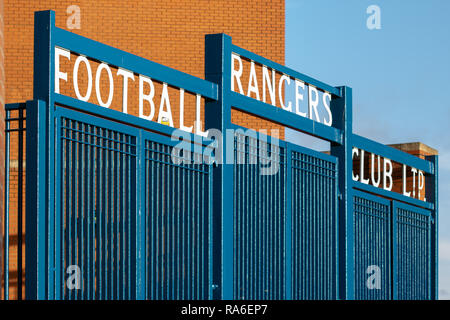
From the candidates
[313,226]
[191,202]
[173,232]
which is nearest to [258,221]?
[191,202]

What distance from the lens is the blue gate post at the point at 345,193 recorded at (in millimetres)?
11945

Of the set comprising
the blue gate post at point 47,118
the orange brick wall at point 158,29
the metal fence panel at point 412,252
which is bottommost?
the metal fence panel at point 412,252

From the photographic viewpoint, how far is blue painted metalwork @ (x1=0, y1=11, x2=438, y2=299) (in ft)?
25.2

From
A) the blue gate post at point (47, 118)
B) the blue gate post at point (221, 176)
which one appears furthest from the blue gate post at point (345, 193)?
the blue gate post at point (47, 118)

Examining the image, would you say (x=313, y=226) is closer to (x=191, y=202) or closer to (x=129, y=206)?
(x=191, y=202)

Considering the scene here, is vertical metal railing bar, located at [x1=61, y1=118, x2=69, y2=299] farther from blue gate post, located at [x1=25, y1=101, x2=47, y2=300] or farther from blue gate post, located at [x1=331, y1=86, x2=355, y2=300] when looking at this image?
blue gate post, located at [x1=331, y1=86, x2=355, y2=300]

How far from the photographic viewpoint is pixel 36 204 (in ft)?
24.5

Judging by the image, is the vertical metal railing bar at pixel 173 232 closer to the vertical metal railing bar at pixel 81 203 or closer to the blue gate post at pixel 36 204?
the vertical metal railing bar at pixel 81 203

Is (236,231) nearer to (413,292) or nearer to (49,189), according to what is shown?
(49,189)

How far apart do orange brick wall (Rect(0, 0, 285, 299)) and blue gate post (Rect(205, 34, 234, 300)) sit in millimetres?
8400

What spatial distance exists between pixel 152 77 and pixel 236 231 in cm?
203

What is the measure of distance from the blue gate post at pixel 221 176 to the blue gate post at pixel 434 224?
6376mm

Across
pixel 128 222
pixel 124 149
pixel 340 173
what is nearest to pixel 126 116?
pixel 124 149
